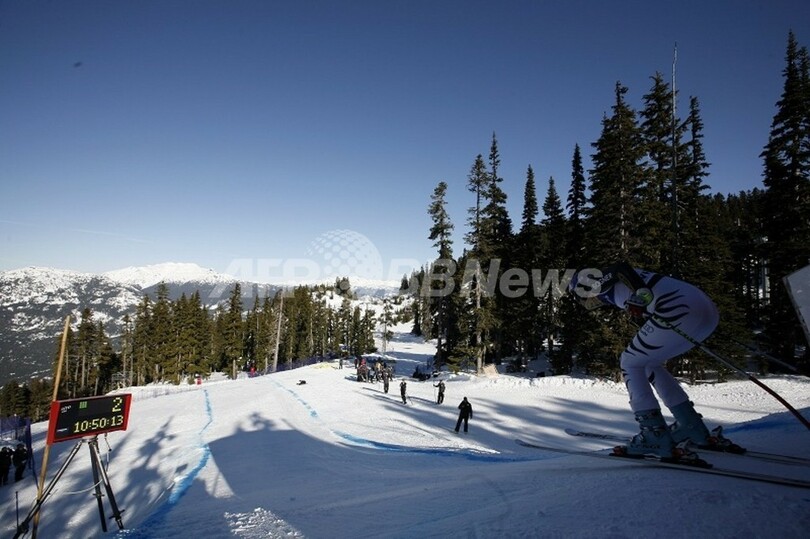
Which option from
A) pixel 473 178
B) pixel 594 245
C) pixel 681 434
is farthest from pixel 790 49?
pixel 681 434

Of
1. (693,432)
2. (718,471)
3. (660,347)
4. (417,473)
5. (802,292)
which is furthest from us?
(417,473)

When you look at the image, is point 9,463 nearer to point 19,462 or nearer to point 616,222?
point 19,462

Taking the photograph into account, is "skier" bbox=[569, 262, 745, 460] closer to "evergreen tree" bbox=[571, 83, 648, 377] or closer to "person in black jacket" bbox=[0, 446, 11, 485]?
"evergreen tree" bbox=[571, 83, 648, 377]

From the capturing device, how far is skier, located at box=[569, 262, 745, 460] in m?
5.02

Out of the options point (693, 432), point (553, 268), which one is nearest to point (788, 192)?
point (553, 268)

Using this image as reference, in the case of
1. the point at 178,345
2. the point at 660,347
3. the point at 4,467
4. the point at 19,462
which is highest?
the point at 660,347

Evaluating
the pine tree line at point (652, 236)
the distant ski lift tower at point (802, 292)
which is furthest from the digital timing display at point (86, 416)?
the pine tree line at point (652, 236)

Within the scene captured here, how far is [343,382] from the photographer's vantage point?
103ft

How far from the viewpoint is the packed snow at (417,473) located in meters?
3.68

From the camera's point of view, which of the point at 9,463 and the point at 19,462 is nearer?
the point at 9,463

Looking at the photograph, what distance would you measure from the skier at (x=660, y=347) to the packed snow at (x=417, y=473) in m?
0.36

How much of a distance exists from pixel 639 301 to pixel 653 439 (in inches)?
72.9

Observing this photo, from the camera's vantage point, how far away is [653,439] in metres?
5.27

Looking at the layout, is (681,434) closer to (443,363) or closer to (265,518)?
(265,518)
